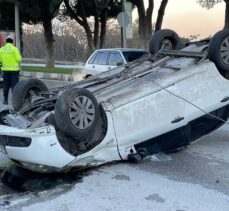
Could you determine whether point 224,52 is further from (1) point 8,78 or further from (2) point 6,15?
(2) point 6,15

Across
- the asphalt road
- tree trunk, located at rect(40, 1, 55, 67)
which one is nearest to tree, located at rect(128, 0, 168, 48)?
tree trunk, located at rect(40, 1, 55, 67)

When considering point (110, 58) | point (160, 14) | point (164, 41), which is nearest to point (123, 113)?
point (164, 41)

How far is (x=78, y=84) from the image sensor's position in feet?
21.2

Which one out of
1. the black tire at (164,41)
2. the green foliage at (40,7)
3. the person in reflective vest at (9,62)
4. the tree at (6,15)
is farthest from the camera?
the tree at (6,15)

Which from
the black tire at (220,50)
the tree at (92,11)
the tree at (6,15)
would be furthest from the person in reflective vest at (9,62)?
the tree at (6,15)

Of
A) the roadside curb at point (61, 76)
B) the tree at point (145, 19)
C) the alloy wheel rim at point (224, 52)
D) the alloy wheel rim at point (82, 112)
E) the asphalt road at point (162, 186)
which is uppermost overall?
the tree at point (145, 19)

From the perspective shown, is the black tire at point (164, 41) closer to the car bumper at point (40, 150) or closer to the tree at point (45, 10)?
the car bumper at point (40, 150)

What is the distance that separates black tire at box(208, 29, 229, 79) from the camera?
5965 millimetres

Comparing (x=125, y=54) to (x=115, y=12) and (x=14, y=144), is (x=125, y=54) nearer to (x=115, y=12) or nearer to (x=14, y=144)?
(x=14, y=144)

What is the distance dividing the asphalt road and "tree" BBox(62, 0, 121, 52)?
22.3 meters

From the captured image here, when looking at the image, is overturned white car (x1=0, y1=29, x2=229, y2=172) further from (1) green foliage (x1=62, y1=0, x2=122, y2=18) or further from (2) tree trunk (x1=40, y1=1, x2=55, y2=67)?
(1) green foliage (x1=62, y1=0, x2=122, y2=18)

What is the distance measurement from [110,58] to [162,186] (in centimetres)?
948

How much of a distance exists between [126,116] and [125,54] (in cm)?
866

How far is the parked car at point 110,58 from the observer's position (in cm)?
1392
